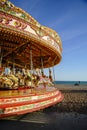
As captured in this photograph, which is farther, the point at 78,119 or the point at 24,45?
the point at 24,45

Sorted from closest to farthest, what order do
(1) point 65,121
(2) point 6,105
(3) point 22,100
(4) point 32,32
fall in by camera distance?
(2) point 6,105 → (3) point 22,100 → (1) point 65,121 → (4) point 32,32

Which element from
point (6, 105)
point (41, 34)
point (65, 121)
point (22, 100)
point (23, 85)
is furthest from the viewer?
point (23, 85)

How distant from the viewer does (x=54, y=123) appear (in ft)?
22.4

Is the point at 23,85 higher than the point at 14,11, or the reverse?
the point at 14,11

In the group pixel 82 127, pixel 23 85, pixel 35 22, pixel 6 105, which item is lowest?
pixel 82 127

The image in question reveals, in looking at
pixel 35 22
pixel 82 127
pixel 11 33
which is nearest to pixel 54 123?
pixel 82 127

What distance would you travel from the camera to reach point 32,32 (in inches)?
322

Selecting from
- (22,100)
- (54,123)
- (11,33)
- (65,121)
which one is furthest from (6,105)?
(11,33)

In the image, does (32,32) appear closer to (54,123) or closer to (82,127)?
(54,123)

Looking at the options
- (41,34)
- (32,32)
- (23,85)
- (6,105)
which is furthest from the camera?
(23,85)

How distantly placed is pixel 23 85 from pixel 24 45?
11.0ft

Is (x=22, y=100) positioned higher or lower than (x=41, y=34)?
lower

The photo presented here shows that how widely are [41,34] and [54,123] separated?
4914 mm

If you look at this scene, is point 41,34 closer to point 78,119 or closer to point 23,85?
point 23,85
